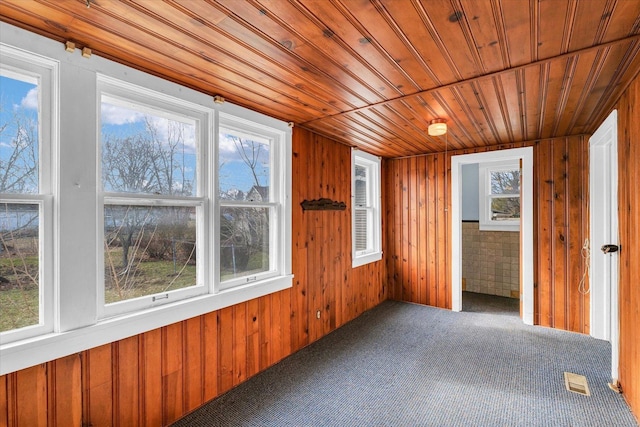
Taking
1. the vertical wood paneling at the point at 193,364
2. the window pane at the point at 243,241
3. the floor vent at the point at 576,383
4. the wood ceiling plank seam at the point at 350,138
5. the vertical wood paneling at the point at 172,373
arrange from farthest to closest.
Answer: the wood ceiling plank seam at the point at 350,138
the window pane at the point at 243,241
the floor vent at the point at 576,383
the vertical wood paneling at the point at 193,364
the vertical wood paneling at the point at 172,373

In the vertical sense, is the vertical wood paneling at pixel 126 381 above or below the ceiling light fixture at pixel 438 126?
below

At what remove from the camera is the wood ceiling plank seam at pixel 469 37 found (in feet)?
4.30

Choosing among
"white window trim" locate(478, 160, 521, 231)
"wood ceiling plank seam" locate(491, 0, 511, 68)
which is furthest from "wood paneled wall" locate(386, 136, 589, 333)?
"wood ceiling plank seam" locate(491, 0, 511, 68)

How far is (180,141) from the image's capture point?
2.18m

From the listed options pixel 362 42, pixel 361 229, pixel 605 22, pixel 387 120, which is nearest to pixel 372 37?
pixel 362 42

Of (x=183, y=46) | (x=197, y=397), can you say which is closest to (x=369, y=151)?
(x=183, y=46)

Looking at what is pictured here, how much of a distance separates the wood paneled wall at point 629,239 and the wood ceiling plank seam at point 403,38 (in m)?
1.29

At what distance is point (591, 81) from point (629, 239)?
1.11 meters

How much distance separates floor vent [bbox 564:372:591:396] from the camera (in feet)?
7.64

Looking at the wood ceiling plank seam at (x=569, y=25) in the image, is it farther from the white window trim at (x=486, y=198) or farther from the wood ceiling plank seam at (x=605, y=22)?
the white window trim at (x=486, y=198)

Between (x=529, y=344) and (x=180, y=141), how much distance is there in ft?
12.5

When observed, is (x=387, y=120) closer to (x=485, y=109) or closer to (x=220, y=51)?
(x=485, y=109)

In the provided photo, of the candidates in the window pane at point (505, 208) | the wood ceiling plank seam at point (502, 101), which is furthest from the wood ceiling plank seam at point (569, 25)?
the window pane at point (505, 208)

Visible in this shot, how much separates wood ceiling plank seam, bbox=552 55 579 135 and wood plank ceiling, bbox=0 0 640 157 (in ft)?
0.05
